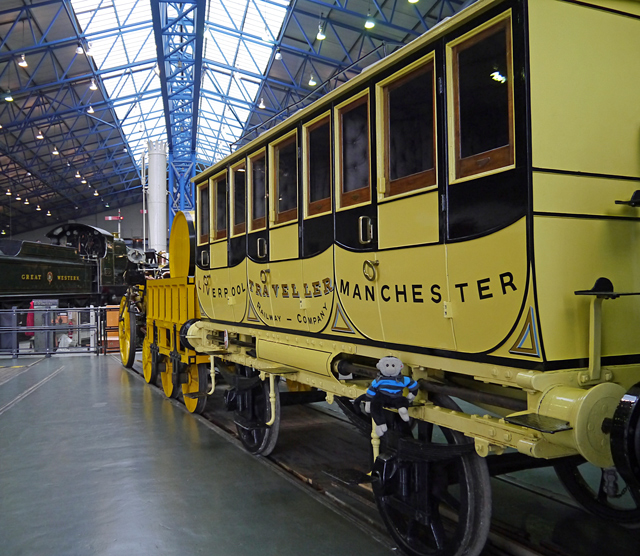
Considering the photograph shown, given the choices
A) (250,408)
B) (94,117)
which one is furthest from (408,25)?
(94,117)

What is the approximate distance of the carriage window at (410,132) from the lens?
11.2 ft

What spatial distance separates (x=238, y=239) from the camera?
240 inches

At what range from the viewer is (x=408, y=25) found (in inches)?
683

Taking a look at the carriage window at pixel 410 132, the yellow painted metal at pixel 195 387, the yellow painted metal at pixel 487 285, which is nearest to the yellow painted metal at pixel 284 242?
the carriage window at pixel 410 132

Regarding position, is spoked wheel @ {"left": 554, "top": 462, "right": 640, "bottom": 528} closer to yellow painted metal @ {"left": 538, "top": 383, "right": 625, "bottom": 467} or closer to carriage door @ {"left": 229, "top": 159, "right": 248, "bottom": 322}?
yellow painted metal @ {"left": 538, "top": 383, "right": 625, "bottom": 467}

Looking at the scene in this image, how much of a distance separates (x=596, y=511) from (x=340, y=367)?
7.37ft

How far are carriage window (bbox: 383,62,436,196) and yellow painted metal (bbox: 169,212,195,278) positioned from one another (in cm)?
479

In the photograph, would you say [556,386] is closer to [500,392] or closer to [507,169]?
[500,392]

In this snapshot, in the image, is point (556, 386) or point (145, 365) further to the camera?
point (145, 365)

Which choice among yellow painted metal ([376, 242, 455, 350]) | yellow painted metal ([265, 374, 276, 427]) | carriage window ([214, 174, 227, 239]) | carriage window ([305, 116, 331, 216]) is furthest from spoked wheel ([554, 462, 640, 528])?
carriage window ([214, 174, 227, 239])

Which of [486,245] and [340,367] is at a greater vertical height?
[486,245]

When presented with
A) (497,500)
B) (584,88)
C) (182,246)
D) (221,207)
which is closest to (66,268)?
(182,246)

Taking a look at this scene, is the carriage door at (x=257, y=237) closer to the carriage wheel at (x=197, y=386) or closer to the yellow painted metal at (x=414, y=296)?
the yellow painted metal at (x=414, y=296)

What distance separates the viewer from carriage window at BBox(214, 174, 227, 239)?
6.61 meters
